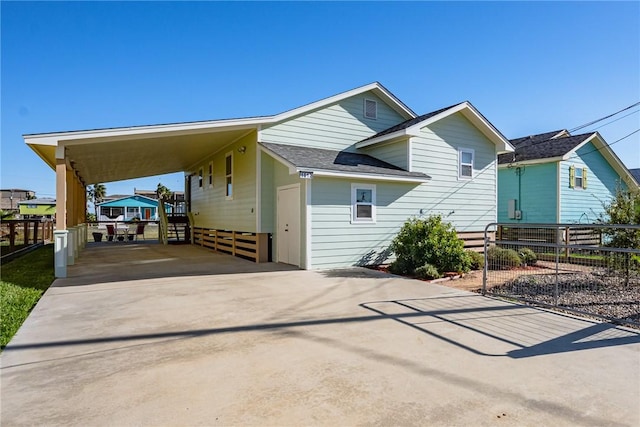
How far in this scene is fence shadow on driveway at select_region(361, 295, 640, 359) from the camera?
3842 mm

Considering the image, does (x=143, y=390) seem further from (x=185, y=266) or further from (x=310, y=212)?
(x=185, y=266)

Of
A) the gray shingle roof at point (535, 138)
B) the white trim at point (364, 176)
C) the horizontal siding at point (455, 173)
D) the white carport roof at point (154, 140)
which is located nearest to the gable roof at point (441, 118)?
the horizontal siding at point (455, 173)

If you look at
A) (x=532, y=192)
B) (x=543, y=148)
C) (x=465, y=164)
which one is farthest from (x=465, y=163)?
(x=543, y=148)

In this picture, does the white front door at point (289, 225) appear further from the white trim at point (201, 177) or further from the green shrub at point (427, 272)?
the white trim at point (201, 177)

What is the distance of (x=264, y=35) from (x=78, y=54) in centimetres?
581

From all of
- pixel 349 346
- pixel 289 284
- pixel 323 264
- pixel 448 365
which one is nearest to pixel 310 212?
pixel 323 264

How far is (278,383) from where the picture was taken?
2965 millimetres

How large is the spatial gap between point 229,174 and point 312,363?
10733 mm

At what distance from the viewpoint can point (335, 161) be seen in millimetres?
10320

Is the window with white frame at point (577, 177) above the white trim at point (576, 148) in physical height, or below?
below

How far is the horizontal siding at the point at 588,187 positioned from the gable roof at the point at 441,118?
464 centimetres

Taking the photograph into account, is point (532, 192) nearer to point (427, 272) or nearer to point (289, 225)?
point (427, 272)

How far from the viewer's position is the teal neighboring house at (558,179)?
1508 cm

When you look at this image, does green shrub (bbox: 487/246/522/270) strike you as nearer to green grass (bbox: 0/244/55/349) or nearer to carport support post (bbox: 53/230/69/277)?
green grass (bbox: 0/244/55/349)
